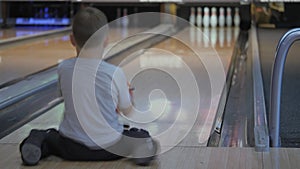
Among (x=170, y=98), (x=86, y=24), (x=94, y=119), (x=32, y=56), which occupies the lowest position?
(x=32, y=56)

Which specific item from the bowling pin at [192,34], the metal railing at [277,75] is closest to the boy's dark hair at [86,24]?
the metal railing at [277,75]

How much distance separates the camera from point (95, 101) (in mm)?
1899

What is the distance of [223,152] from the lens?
2018 millimetres

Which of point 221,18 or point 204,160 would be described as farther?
point 221,18

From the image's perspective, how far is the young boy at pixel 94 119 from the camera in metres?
1.89

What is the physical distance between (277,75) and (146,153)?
624 mm

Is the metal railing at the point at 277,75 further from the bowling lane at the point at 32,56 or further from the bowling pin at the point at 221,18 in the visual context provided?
the bowling pin at the point at 221,18

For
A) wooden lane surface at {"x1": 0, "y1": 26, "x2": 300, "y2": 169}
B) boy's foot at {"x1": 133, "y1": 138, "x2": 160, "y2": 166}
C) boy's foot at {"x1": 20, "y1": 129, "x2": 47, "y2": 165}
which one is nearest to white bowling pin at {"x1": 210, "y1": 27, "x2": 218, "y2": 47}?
wooden lane surface at {"x1": 0, "y1": 26, "x2": 300, "y2": 169}

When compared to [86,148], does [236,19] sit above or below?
below

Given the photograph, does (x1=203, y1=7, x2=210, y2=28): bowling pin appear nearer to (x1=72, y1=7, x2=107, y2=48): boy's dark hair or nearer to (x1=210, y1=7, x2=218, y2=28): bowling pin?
(x1=210, y1=7, x2=218, y2=28): bowling pin

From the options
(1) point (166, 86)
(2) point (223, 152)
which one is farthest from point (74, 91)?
(1) point (166, 86)

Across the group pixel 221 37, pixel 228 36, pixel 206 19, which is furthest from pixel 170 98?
pixel 206 19

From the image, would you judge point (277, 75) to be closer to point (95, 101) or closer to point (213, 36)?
point (95, 101)

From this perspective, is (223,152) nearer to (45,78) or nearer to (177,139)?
(177,139)
